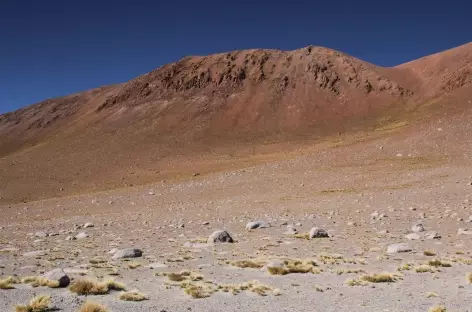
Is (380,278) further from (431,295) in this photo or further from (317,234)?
(317,234)

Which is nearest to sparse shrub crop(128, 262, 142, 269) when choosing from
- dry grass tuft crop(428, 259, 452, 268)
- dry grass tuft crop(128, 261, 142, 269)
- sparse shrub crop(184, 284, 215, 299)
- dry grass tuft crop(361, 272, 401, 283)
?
dry grass tuft crop(128, 261, 142, 269)

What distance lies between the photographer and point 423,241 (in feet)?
43.9

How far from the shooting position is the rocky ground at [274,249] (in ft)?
26.2

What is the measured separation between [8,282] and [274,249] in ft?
22.6

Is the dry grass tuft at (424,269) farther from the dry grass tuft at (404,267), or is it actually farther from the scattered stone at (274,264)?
the scattered stone at (274,264)

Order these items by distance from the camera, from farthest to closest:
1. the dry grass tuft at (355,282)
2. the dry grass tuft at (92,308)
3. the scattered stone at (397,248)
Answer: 1. the scattered stone at (397,248)
2. the dry grass tuft at (355,282)
3. the dry grass tuft at (92,308)

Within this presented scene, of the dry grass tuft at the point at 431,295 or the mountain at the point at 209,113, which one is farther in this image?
the mountain at the point at 209,113

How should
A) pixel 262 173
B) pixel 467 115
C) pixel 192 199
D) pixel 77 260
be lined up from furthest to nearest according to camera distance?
1. pixel 467 115
2. pixel 262 173
3. pixel 192 199
4. pixel 77 260

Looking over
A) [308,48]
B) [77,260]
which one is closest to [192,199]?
[77,260]

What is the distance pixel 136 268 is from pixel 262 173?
86.8 ft

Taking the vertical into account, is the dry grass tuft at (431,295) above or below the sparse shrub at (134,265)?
below

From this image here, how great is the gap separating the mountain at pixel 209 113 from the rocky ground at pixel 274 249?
24.5 meters

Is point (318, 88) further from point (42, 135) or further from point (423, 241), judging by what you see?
point (423, 241)

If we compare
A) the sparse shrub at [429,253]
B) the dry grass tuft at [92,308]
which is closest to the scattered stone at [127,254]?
the dry grass tuft at [92,308]
